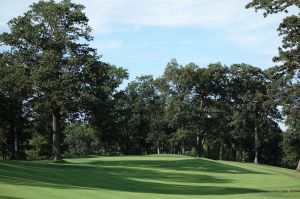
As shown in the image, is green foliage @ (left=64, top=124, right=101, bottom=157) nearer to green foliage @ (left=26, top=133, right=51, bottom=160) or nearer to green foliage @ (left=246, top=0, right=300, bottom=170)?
green foliage @ (left=26, top=133, right=51, bottom=160)

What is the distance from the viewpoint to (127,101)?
11300cm

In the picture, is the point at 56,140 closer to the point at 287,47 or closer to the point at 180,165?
the point at 180,165

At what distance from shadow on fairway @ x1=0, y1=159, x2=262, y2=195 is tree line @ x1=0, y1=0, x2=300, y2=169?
10.6 m

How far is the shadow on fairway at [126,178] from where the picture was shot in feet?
87.0

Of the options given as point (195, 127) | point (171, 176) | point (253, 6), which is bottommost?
point (171, 176)

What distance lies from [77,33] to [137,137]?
6187cm

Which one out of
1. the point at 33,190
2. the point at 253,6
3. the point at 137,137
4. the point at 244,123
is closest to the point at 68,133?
the point at 137,137

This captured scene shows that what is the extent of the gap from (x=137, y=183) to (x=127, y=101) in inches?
3155

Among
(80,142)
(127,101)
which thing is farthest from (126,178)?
(80,142)

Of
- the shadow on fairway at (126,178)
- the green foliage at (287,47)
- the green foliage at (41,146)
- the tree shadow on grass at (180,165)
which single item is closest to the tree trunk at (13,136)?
the green foliage at (41,146)

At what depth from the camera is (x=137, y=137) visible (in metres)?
114

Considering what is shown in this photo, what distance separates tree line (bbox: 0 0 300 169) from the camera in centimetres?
5206

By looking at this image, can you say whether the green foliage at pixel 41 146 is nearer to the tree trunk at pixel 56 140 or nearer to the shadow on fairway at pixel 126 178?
the tree trunk at pixel 56 140

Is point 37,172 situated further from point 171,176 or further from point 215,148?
point 215,148
